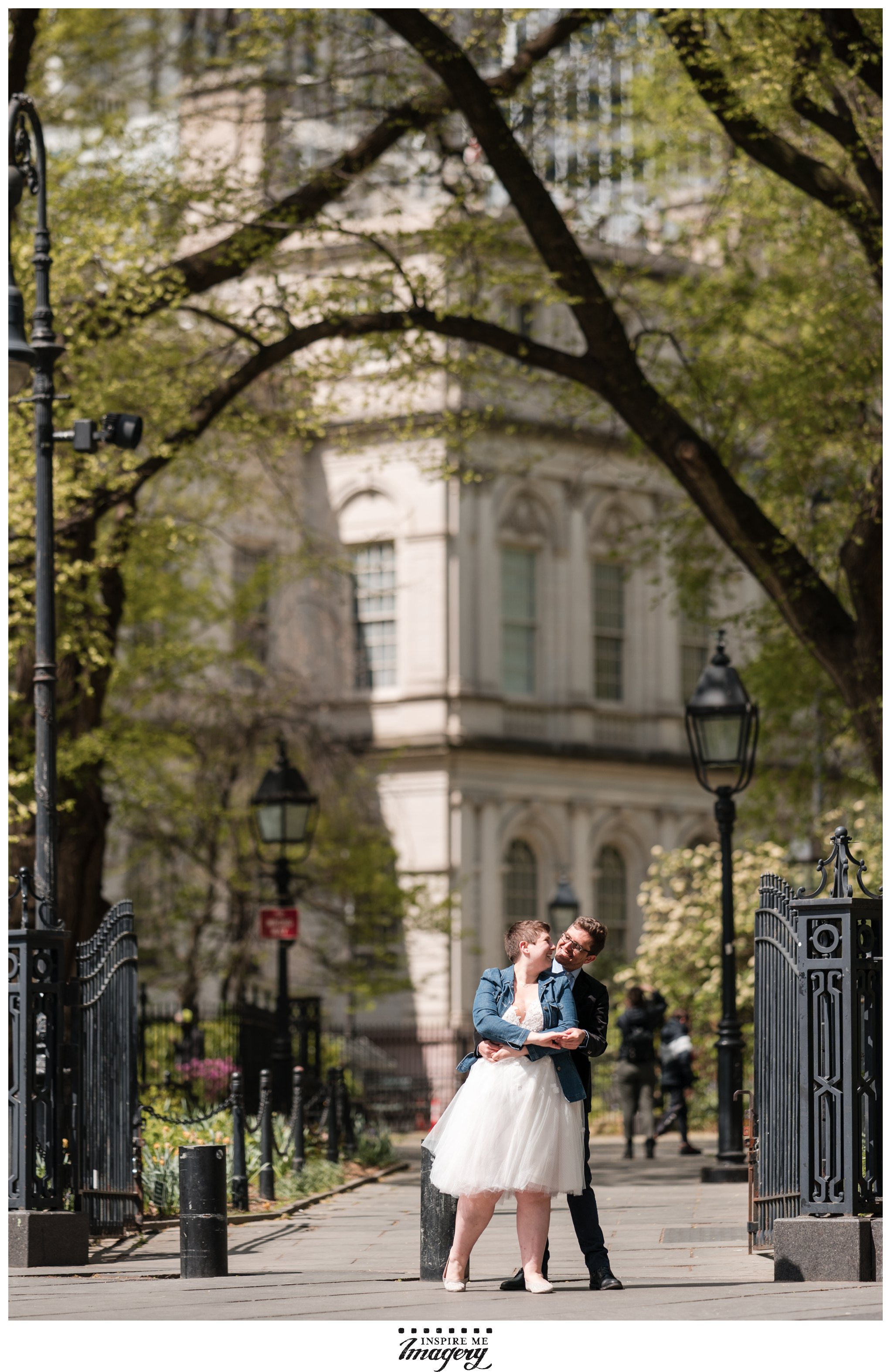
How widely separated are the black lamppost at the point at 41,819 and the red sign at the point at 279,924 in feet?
19.5

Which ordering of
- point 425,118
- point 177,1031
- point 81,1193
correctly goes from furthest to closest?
1. point 177,1031
2. point 425,118
3. point 81,1193

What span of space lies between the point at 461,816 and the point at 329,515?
6698 mm

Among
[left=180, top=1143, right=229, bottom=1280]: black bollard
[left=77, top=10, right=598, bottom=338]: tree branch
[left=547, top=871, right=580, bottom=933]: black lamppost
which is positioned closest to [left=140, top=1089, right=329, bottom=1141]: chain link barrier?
[left=180, top=1143, right=229, bottom=1280]: black bollard

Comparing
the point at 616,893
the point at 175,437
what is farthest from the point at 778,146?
the point at 616,893

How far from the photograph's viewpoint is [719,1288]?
998 cm

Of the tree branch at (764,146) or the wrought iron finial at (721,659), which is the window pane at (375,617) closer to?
the wrought iron finial at (721,659)

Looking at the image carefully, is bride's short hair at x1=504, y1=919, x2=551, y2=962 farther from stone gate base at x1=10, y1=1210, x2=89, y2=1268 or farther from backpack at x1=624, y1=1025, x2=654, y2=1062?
backpack at x1=624, y1=1025, x2=654, y2=1062

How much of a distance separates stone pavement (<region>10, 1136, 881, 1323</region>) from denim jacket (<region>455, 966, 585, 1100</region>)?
99 cm

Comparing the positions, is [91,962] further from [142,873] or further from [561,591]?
[561,591]

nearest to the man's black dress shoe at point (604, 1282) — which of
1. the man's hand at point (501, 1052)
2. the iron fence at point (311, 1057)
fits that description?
the man's hand at point (501, 1052)

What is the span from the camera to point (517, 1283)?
9.98m

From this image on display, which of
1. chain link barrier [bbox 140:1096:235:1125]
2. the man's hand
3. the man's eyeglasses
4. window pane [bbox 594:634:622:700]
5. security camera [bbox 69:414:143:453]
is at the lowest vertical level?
chain link barrier [bbox 140:1096:235:1125]

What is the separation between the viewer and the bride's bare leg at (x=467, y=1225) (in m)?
9.72

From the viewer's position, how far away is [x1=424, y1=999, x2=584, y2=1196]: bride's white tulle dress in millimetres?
9594
